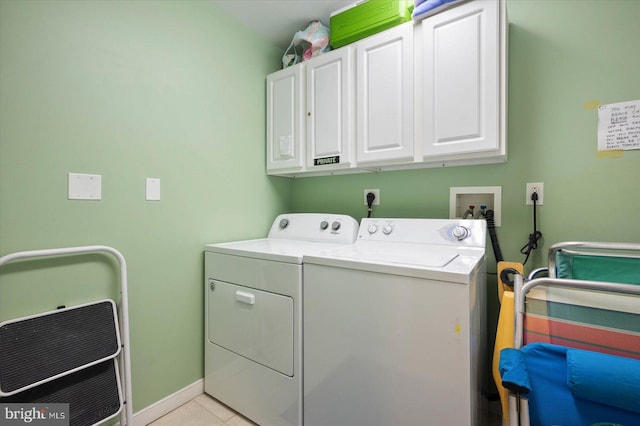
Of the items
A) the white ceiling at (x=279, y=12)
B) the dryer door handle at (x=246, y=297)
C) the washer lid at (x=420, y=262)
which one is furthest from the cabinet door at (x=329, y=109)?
the dryer door handle at (x=246, y=297)

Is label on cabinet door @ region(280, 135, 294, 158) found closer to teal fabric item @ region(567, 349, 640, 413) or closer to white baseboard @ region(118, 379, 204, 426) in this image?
white baseboard @ region(118, 379, 204, 426)

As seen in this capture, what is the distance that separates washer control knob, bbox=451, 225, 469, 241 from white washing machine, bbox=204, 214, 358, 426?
0.59m

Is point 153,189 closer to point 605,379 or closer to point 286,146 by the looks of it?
point 286,146

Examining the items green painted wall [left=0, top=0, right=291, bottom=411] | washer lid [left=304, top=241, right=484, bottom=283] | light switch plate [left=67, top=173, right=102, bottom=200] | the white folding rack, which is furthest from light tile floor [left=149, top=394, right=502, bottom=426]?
light switch plate [left=67, top=173, right=102, bottom=200]

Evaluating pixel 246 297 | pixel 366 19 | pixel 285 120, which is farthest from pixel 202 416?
pixel 366 19

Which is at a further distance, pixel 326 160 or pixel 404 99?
pixel 326 160

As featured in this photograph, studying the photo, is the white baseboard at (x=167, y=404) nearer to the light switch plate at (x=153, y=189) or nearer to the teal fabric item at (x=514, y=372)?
the light switch plate at (x=153, y=189)

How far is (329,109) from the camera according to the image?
71.1 inches

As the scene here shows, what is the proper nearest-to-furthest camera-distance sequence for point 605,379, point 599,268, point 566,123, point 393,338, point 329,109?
point 605,379 → point 393,338 → point 599,268 → point 566,123 → point 329,109

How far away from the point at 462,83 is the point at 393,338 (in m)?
1.21

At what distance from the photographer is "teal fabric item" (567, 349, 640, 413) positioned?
674 mm

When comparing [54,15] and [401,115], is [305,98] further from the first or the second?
[54,15]

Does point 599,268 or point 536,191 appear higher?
point 536,191

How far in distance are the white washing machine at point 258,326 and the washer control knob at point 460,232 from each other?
1.94ft
